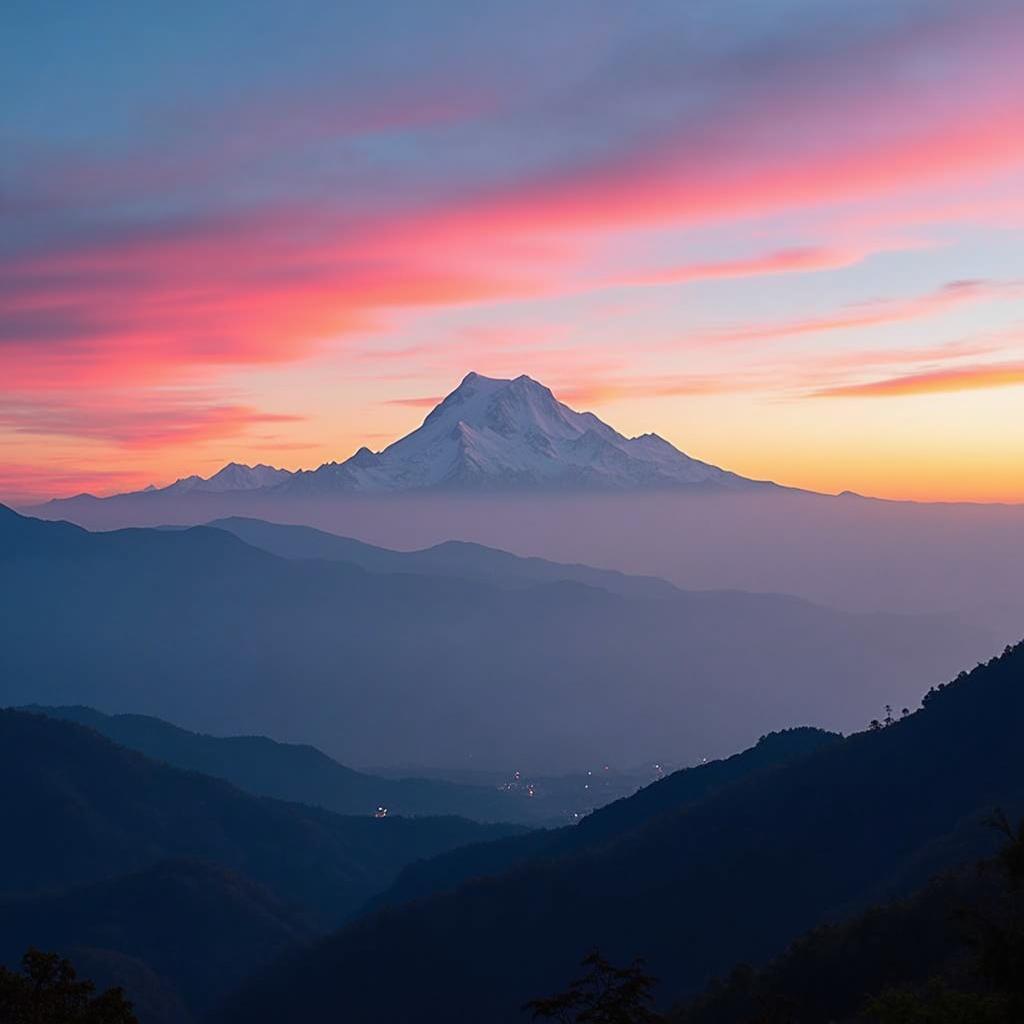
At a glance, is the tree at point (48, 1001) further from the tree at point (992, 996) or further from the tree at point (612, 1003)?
the tree at point (992, 996)

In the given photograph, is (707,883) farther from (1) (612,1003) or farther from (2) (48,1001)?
(1) (612,1003)

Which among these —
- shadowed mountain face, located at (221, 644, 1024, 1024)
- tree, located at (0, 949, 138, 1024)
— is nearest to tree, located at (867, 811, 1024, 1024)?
tree, located at (0, 949, 138, 1024)

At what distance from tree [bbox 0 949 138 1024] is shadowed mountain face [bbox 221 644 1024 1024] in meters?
107

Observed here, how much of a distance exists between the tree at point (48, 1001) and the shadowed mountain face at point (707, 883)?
107041 mm

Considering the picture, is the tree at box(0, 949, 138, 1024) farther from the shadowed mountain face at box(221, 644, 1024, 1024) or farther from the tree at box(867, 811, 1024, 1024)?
the shadowed mountain face at box(221, 644, 1024, 1024)

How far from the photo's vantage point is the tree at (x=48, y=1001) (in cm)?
4422

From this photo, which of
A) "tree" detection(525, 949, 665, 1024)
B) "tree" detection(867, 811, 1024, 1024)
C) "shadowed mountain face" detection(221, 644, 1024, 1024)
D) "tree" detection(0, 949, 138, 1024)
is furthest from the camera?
"shadowed mountain face" detection(221, 644, 1024, 1024)

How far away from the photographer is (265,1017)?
618 ft

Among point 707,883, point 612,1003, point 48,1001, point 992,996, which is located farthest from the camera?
point 707,883

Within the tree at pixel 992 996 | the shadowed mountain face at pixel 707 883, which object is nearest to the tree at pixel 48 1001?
the tree at pixel 992 996

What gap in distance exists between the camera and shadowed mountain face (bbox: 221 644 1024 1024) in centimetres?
15250

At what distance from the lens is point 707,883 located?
16475 cm

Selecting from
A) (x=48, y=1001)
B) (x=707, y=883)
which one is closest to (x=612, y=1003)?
(x=48, y=1001)

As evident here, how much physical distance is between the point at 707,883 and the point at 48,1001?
5203 inches
